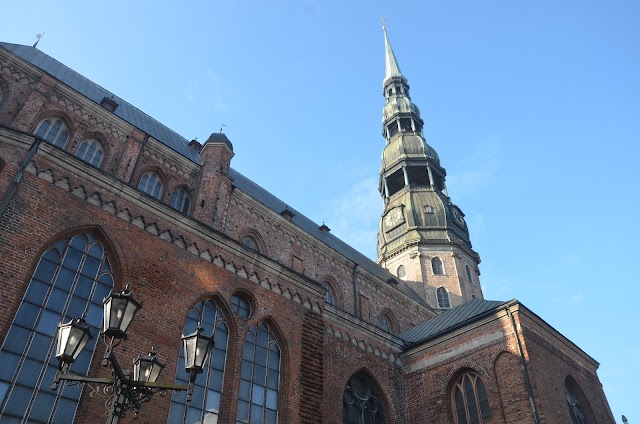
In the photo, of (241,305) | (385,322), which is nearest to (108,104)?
(241,305)

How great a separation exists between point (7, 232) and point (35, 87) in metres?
10.1

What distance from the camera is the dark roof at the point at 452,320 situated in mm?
17647

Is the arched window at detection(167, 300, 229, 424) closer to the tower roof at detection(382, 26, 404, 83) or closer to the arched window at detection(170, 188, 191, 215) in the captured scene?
the arched window at detection(170, 188, 191, 215)

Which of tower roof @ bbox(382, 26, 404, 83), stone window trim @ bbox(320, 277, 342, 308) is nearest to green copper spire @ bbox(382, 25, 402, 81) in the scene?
tower roof @ bbox(382, 26, 404, 83)

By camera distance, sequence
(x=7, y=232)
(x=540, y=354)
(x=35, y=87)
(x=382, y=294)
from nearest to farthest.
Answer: (x=7, y=232) < (x=540, y=354) < (x=35, y=87) < (x=382, y=294)

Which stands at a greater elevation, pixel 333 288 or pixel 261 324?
pixel 333 288

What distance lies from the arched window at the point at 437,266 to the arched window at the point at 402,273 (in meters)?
2.02

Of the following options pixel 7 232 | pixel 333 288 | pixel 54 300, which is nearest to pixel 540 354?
pixel 333 288

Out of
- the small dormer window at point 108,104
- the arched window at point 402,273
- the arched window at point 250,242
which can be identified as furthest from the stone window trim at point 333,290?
the small dormer window at point 108,104

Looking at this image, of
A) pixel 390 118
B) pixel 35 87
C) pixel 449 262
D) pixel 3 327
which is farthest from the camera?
pixel 390 118

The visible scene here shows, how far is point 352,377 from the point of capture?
55.1ft

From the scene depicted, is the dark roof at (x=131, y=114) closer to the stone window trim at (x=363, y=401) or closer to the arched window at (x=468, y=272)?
the stone window trim at (x=363, y=401)

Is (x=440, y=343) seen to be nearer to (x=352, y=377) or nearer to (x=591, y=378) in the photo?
(x=352, y=377)

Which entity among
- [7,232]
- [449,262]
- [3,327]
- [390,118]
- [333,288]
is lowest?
[3,327]
